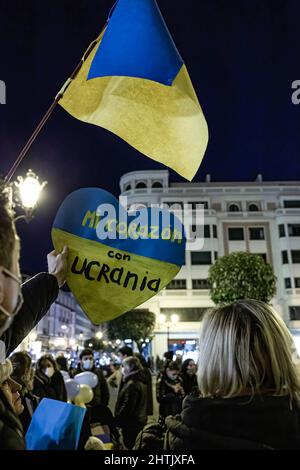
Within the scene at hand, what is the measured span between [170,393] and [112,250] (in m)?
5.65

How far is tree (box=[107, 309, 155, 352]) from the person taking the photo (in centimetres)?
3388

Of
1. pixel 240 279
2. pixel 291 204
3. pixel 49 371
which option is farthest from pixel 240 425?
pixel 291 204

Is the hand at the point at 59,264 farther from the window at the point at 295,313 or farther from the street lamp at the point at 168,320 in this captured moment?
the window at the point at 295,313

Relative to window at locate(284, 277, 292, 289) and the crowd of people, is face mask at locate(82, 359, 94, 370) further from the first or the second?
window at locate(284, 277, 292, 289)

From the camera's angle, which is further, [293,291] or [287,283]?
[287,283]

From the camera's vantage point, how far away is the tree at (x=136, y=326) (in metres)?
33.9

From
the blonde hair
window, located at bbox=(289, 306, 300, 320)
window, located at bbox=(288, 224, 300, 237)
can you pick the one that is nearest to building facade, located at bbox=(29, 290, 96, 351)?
window, located at bbox=(289, 306, 300, 320)

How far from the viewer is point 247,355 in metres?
1.40

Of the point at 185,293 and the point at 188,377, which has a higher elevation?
the point at 185,293

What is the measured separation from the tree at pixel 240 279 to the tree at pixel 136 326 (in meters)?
15.5

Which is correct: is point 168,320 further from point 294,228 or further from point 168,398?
point 168,398

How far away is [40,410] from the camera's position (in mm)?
1211
